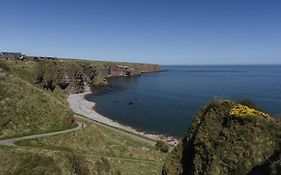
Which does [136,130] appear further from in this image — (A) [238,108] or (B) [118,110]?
(A) [238,108]

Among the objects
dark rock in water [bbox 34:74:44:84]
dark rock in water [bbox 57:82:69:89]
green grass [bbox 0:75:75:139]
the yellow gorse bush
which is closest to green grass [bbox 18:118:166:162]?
green grass [bbox 0:75:75:139]

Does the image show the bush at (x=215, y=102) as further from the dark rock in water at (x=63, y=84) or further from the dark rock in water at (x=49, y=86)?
the dark rock in water at (x=63, y=84)

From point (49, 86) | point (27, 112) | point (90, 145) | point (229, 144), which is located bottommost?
point (90, 145)

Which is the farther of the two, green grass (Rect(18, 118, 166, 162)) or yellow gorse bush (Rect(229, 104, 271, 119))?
green grass (Rect(18, 118, 166, 162))

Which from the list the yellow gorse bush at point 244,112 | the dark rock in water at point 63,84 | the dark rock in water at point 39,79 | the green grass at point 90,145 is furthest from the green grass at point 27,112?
the dark rock in water at point 63,84

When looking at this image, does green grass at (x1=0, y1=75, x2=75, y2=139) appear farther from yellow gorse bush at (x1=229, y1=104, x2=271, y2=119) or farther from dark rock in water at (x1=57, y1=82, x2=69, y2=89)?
dark rock in water at (x1=57, y1=82, x2=69, y2=89)

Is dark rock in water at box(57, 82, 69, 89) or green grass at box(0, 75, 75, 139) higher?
green grass at box(0, 75, 75, 139)

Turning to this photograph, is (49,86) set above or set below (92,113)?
above

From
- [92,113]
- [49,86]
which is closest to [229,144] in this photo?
[92,113]

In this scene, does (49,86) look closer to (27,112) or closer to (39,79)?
(39,79)
